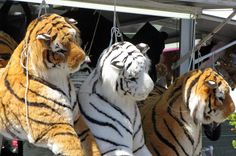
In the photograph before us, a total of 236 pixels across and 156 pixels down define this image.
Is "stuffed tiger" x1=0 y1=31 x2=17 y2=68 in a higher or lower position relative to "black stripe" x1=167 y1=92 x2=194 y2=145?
higher

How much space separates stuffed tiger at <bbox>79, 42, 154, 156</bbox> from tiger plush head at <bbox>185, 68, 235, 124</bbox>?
38cm

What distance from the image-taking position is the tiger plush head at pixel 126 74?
90.3 inches

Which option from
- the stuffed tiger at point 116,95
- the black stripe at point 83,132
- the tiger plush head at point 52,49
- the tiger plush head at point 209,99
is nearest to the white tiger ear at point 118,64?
the stuffed tiger at point 116,95

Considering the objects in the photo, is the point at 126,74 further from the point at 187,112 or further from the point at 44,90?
the point at 187,112

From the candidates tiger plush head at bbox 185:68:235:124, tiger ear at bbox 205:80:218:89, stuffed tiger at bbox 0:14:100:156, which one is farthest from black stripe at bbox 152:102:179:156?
stuffed tiger at bbox 0:14:100:156

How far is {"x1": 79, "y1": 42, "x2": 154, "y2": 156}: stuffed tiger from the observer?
230 centimetres

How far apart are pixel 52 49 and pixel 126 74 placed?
36 centimetres

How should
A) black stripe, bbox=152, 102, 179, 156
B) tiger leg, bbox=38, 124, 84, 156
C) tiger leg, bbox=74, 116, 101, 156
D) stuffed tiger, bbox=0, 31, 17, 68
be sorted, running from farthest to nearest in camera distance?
1. black stripe, bbox=152, 102, 179, 156
2. stuffed tiger, bbox=0, 31, 17, 68
3. tiger leg, bbox=74, 116, 101, 156
4. tiger leg, bbox=38, 124, 84, 156

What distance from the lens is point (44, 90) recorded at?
2.12m

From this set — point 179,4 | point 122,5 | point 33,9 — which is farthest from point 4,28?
point 179,4

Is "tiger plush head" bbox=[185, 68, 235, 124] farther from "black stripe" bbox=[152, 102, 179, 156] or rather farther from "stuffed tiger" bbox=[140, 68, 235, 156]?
"black stripe" bbox=[152, 102, 179, 156]

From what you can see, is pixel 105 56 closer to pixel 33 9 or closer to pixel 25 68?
pixel 25 68

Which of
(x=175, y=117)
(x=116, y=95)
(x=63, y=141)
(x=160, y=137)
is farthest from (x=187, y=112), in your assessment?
(x=63, y=141)

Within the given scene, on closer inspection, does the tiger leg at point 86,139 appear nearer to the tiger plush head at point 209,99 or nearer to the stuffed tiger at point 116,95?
the stuffed tiger at point 116,95
